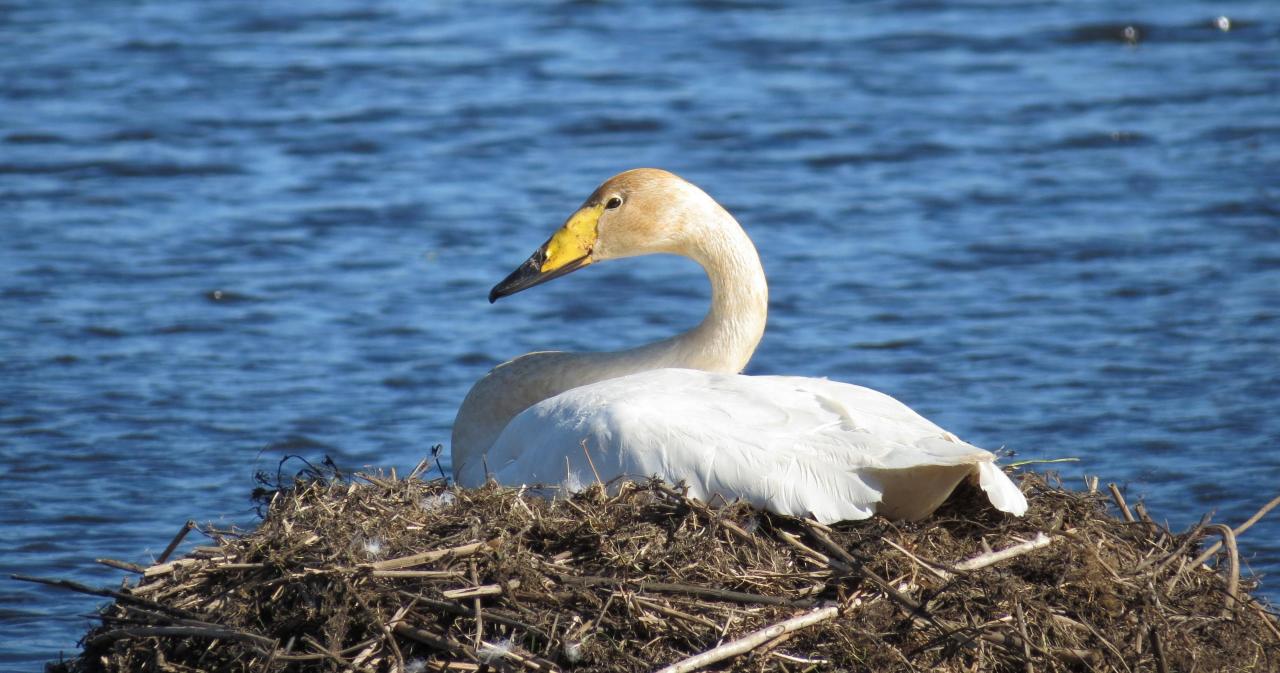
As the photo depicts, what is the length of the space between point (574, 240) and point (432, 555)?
8.17ft

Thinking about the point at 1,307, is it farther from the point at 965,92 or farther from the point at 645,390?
the point at 965,92

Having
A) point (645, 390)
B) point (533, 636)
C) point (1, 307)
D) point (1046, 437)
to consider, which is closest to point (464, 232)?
point (1, 307)

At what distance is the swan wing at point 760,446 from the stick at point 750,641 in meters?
0.36

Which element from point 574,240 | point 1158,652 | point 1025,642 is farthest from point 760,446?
point 574,240

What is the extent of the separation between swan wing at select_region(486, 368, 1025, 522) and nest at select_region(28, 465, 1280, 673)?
121 millimetres

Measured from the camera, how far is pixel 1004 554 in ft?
19.3

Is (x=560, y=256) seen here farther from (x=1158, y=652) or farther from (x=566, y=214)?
(x=566, y=214)

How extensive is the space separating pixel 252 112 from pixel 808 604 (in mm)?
12046

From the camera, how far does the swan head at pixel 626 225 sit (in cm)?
770

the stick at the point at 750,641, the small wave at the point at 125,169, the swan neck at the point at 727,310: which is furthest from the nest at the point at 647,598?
the small wave at the point at 125,169

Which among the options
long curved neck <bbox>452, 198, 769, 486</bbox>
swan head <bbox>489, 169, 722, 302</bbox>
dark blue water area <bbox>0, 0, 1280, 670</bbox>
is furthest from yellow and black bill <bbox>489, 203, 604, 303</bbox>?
dark blue water area <bbox>0, 0, 1280, 670</bbox>

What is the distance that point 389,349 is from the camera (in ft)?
37.2

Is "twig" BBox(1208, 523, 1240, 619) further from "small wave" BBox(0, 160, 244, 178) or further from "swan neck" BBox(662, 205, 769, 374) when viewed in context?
"small wave" BBox(0, 160, 244, 178)

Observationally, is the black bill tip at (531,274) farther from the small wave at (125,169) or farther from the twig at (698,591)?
the small wave at (125,169)
